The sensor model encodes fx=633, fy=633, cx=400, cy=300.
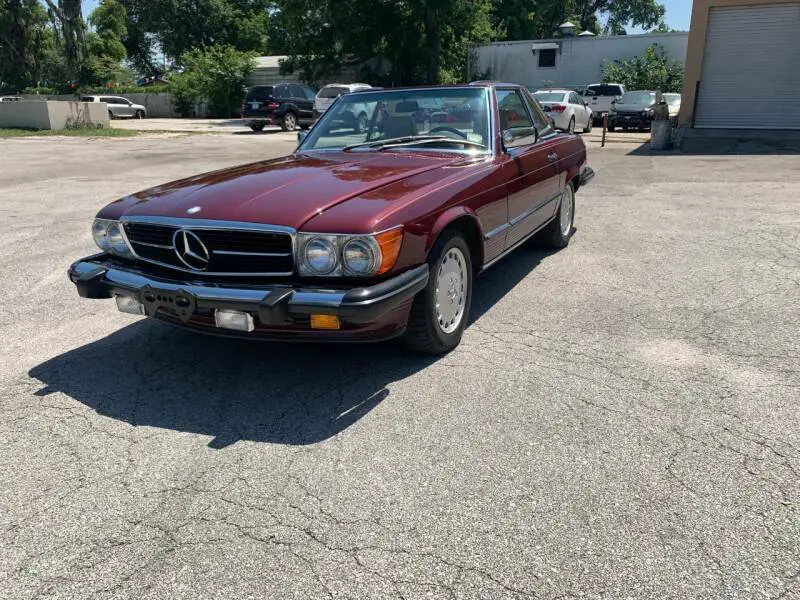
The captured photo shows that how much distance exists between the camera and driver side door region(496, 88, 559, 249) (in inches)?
187

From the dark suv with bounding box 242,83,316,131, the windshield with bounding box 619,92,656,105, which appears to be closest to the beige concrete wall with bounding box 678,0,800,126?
the windshield with bounding box 619,92,656,105

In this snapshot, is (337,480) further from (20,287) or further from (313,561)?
(20,287)

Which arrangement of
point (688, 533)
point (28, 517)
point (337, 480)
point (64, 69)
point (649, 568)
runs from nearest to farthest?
1. point (649, 568)
2. point (688, 533)
3. point (28, 517)
4. point (337, 480)
5. point (64, 69)

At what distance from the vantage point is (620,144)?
18.5 meters

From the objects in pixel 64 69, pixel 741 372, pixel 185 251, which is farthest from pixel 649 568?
pixel 64 69

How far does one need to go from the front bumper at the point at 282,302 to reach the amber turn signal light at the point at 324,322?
4 centimetres

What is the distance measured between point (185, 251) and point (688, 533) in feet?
9.07

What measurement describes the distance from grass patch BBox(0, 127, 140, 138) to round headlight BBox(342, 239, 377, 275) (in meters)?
24.2

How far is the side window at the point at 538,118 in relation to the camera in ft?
18.9

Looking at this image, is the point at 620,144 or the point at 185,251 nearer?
the point at 185,251

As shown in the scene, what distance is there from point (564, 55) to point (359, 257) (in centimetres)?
3228

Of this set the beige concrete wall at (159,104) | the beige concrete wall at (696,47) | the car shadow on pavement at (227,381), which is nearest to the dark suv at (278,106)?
the beige concrete wall at (159,104)

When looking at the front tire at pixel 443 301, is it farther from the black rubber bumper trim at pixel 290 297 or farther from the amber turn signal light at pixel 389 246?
the amber turn signal light at pixel 389 246

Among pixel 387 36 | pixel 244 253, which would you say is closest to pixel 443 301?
pixel 244 253
